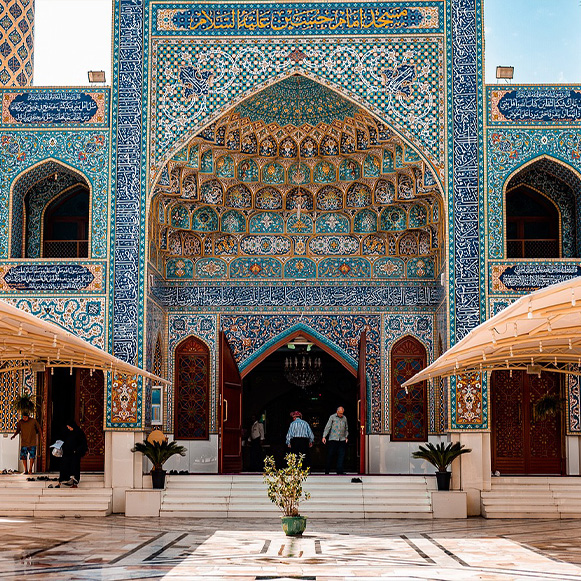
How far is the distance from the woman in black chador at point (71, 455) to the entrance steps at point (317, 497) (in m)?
1.11

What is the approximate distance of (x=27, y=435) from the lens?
1207 cm

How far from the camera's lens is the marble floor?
22.2 feet

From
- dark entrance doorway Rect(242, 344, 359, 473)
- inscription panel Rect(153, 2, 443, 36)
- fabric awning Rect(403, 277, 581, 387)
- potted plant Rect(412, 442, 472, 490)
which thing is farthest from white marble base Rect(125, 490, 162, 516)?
dark entrance doorway Rect(242, 344, 359, 473)

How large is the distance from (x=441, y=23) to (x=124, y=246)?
4.82 metres

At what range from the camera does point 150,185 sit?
11852 millimetres

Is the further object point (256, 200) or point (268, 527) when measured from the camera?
point (256, 200)

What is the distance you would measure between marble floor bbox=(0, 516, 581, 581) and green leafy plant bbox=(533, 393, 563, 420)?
203 centimetres

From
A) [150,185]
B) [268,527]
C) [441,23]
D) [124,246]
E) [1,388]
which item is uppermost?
[441,23]

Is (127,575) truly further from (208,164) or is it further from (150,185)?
(208,164)

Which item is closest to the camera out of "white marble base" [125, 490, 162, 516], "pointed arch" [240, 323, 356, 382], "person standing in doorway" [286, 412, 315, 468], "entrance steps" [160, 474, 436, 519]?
"entrance steps" [160, 474, 436, 519]

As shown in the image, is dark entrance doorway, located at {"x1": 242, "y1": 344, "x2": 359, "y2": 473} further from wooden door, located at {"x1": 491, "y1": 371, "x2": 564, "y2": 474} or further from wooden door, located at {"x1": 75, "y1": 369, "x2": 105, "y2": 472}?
wooden door, located at {"x1": 491, "y1": 371, "x2": 564, "y2": 474}

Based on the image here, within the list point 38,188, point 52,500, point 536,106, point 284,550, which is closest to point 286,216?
point 38,188

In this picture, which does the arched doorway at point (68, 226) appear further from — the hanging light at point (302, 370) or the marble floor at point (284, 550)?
the hanging light at point (302, 370)

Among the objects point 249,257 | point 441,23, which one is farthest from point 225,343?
point 441,23
